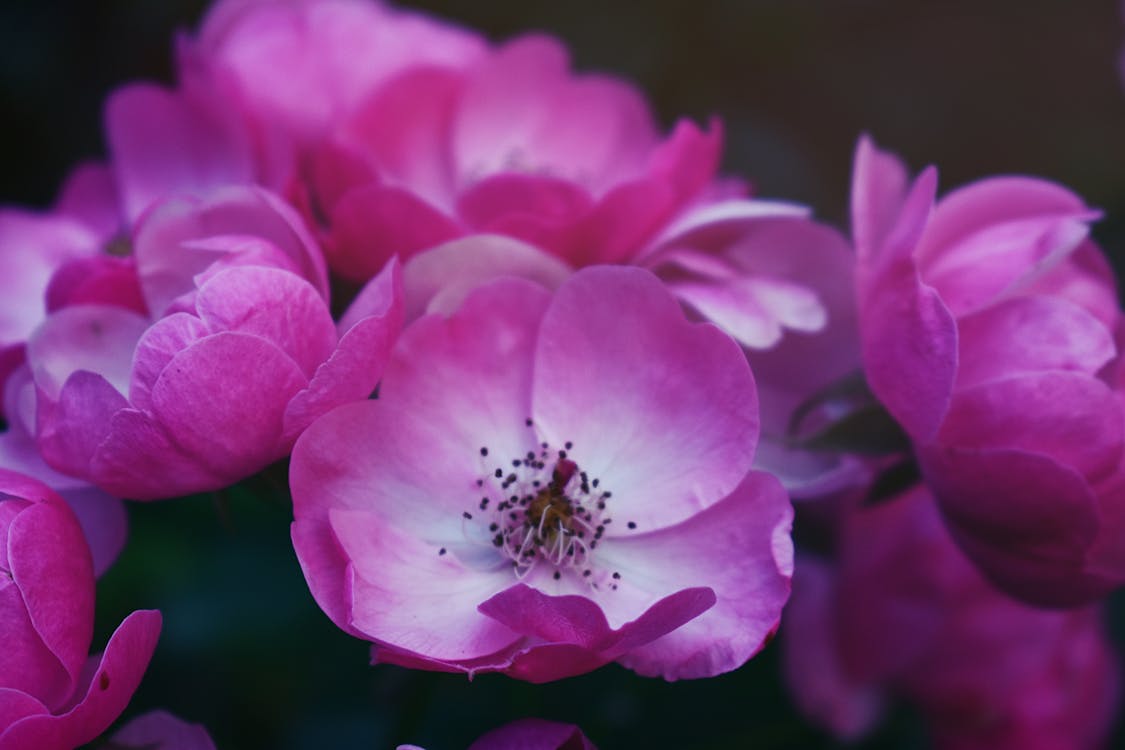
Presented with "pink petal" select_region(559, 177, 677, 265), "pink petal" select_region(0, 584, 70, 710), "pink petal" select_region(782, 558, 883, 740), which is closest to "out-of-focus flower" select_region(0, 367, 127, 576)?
"pink petal" select_region(0, 584, 70, 710)

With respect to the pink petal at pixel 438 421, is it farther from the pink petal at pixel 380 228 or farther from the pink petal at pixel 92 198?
the pink petal at pixel 92 198

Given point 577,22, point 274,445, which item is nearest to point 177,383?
point 274,445

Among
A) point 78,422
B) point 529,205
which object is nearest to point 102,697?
point 78,422

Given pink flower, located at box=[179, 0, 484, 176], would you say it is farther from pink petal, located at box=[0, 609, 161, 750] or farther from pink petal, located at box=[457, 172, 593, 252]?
pink petal, located at box=[0, 609, 161, 750]

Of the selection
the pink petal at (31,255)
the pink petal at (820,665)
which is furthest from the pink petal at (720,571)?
the pink petal at (31,255)

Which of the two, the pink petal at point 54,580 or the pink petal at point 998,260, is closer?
the pink petal at point 54,580

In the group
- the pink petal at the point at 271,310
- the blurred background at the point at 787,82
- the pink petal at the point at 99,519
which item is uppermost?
the pink petal at the point at 271,310
